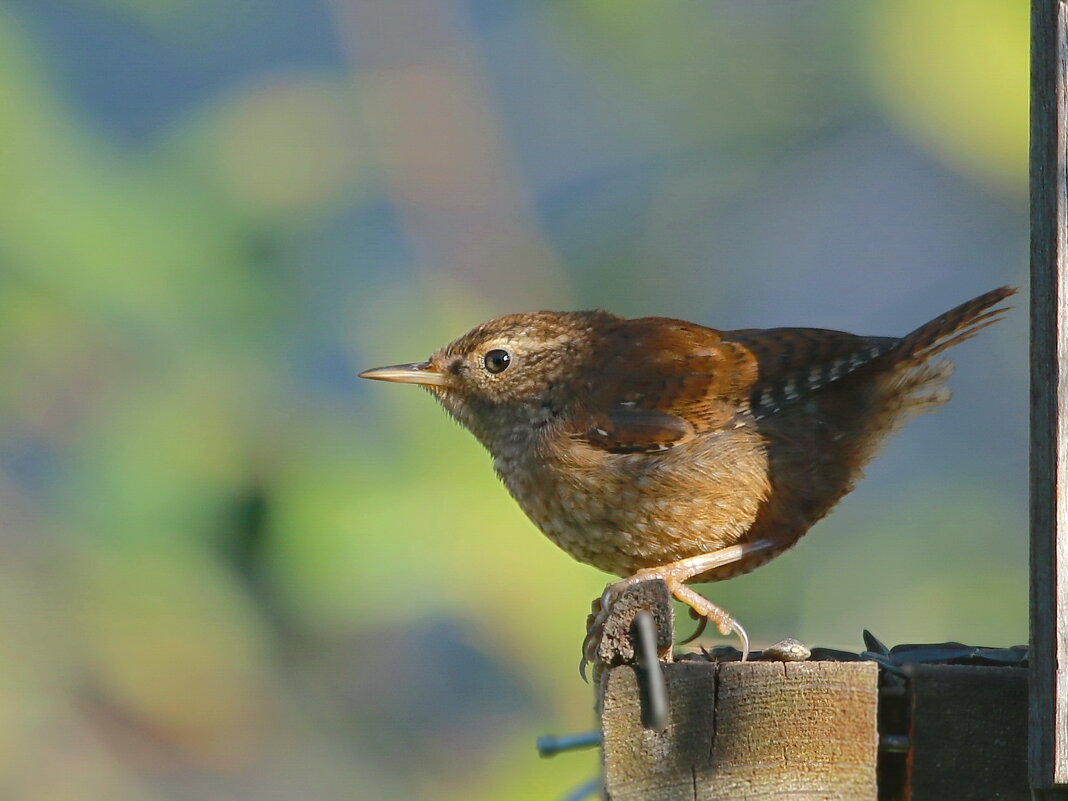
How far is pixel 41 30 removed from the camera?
17.9ft

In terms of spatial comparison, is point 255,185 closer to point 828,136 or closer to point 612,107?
point 612,107

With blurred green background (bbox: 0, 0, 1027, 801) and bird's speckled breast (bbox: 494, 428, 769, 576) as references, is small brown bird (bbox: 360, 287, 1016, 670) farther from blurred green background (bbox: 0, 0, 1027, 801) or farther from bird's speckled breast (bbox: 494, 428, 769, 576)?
blurred green background (bbox: 0, 0, 1027, 801)

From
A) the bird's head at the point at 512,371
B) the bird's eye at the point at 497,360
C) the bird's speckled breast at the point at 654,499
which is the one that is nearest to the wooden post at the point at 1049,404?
the bird's speckled breast at the point at 654,499

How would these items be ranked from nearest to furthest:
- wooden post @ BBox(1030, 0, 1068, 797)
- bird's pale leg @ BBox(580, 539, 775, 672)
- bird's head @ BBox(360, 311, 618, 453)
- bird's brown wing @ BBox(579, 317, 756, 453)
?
wooden post @ BBox(1030, 0, 1068, 797) → bird's pale leg @ BBox(580, 539, 775, 672) → bird's brown wing @ BBox(579, 317, 756, 453) → bird's head @ BBox(360, 311, 618, 453)

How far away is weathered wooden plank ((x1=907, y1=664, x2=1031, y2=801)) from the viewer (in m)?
2.49

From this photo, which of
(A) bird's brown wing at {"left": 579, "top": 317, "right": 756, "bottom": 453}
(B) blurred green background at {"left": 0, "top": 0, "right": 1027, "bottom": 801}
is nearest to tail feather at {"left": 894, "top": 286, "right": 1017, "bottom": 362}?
(A) bird's brown wing at {"left": 579, "top": 317, "right": 756, "bottom": 453}

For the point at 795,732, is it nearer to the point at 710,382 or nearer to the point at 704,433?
the point at 704,433

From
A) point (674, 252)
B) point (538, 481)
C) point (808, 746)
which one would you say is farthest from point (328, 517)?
point (808, 746)

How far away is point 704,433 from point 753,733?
1266mm

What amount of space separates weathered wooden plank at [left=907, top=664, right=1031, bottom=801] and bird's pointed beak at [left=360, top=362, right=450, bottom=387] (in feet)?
6.49

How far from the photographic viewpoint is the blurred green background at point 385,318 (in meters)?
4.57

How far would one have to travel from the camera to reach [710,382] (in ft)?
12.0

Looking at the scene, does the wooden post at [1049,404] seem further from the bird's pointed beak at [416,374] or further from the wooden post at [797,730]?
the bird's pointed beak at [416,374]

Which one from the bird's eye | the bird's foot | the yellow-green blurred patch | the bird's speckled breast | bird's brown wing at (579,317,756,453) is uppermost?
the yellow-green blurred patch
